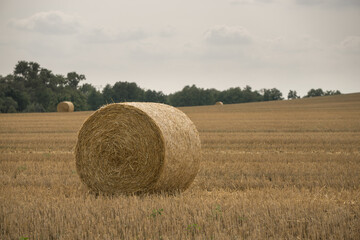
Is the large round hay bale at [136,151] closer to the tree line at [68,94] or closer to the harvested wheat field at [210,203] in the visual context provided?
the harvested wheat field at [210,203]

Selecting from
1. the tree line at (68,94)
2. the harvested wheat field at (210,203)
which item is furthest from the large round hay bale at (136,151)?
the tree line at (68,94)

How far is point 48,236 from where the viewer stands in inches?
206

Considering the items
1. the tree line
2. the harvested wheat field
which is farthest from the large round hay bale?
the tree line

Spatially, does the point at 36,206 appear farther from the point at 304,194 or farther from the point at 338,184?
the point at 338,184

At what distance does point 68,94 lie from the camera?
6619cm

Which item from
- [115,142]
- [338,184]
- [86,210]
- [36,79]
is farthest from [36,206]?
[36,79]

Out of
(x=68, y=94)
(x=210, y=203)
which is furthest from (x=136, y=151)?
(x=68, y=94)

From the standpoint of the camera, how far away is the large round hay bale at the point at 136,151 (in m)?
7.39

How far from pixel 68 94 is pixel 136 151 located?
6126 centimetres

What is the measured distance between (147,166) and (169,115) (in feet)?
3.87

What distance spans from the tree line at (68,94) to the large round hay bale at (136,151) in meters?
49.6

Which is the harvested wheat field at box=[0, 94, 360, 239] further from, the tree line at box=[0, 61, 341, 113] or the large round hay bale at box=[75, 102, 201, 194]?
the tree line at box=[0, 61, 341, 113]

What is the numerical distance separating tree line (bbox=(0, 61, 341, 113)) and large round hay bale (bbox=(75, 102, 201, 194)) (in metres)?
49.6

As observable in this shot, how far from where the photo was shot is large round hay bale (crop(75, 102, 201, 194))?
291 inches
